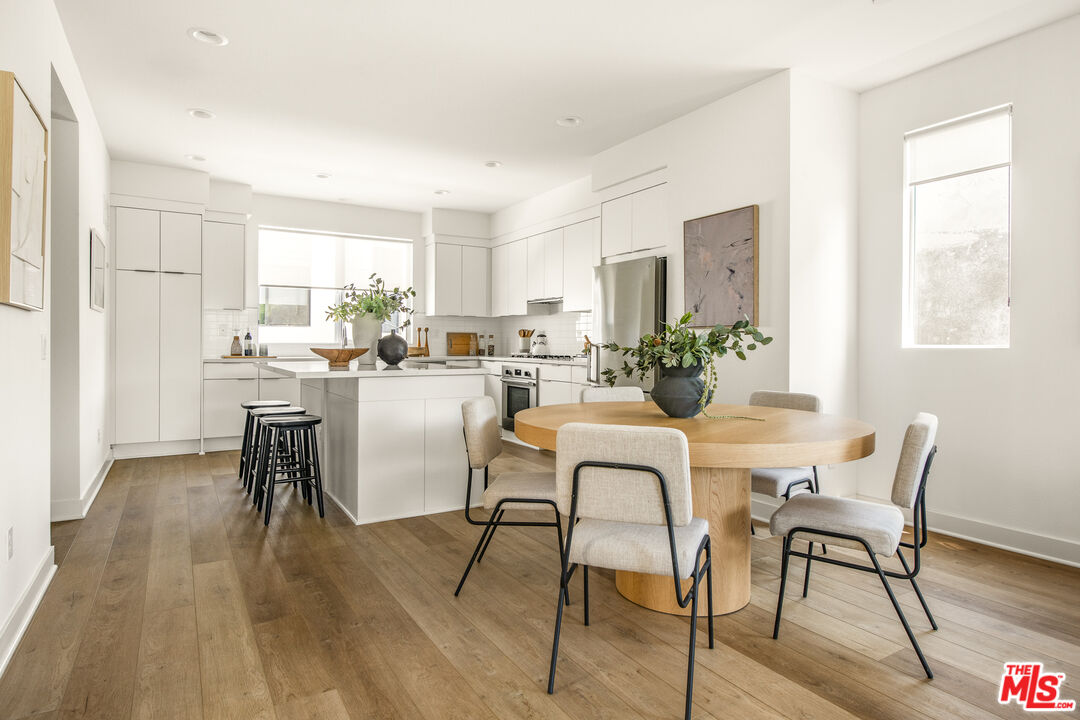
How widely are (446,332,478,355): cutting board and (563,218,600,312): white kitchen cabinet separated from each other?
2.02m

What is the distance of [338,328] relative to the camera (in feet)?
23.0

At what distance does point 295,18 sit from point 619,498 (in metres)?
2.85

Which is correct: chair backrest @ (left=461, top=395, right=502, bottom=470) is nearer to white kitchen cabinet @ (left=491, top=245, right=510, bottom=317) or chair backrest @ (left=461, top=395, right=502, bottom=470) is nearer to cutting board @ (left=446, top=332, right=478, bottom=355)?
white kitchen cabinet @ (left=491, top=245, right=510, bottom=317)

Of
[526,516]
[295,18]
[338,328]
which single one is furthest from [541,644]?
[338,328]

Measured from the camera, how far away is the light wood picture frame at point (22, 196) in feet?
6.63

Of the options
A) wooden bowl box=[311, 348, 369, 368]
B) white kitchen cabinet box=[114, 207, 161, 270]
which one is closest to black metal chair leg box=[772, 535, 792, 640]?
wooden bowl box=[311, 348, 369, 368]

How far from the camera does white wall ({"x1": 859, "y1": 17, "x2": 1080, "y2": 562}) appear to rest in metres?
2.98

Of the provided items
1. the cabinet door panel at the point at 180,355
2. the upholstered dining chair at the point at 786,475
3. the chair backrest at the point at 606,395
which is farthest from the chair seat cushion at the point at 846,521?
the cabinet door panel at the point at 180,355

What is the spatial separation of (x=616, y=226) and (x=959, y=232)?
7.78 ft

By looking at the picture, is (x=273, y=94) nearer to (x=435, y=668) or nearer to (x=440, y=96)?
(x=440, y=96)

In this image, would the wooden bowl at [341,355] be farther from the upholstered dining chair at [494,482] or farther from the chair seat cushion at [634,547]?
the chair seat cushion at [634,547]

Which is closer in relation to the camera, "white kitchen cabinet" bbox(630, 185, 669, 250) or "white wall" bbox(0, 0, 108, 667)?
"white wall" bbox(0, 0, 108, 667)

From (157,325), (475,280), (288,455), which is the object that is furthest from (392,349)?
(475,280)
